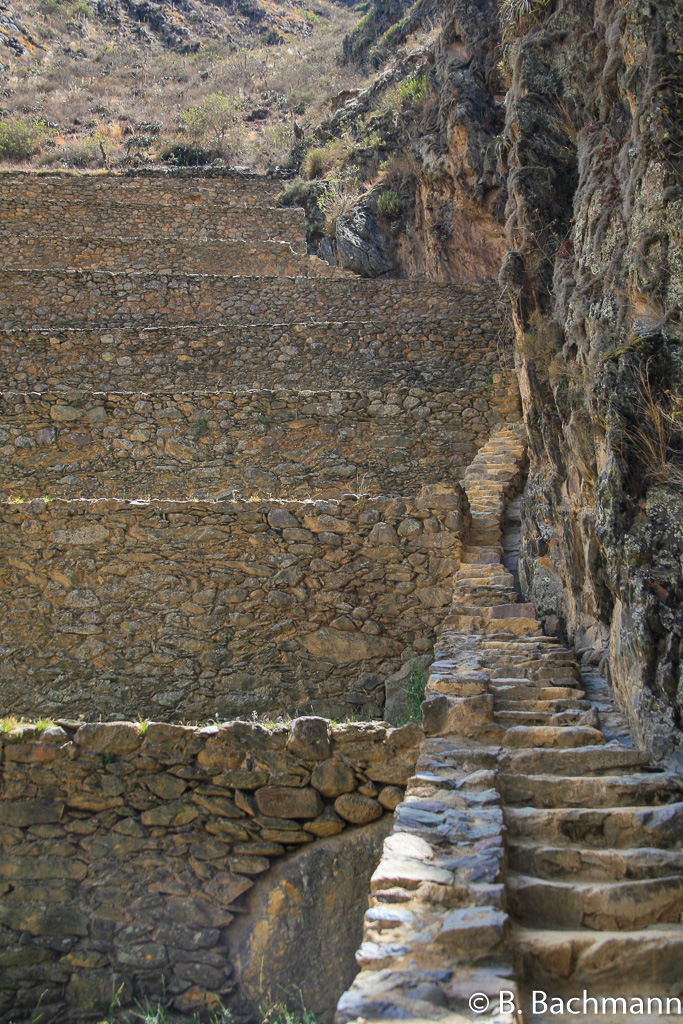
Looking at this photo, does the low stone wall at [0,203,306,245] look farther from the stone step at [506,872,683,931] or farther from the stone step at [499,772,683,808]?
the stone step at [506,872,683,931]

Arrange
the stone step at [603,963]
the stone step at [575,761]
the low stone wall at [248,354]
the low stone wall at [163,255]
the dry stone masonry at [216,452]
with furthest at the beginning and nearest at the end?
the low stone wall at [163,255]
the low stone wall at [248,354]
the dry stone masonry at [216,452]
the stone step at [575,761]
the stone step at [603,963]

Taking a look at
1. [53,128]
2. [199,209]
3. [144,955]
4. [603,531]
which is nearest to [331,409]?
[603,531]

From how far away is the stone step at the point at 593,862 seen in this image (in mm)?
2688

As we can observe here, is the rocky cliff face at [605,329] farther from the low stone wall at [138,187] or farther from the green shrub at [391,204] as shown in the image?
the low stone wall at [138,187]

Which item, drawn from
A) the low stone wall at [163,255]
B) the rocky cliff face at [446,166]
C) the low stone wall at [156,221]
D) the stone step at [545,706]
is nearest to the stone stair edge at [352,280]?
the rocky cliff face at [446,166]

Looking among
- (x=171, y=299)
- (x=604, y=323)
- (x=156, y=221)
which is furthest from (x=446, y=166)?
(x=604, y=323)

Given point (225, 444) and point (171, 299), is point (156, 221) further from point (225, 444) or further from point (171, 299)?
point (225, 444)

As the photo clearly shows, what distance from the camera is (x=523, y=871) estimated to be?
2.77m

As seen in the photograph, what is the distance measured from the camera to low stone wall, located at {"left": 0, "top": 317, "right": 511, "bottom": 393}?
10938 millimetres

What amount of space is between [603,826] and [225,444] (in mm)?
7614

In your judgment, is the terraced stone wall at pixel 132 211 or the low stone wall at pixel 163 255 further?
the terraced stone wall at pixel 132 211

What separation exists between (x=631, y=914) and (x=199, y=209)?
1693 centimetres

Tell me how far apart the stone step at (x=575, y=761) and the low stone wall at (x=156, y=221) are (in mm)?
14800

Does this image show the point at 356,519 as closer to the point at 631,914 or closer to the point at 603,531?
the point at 603,531
